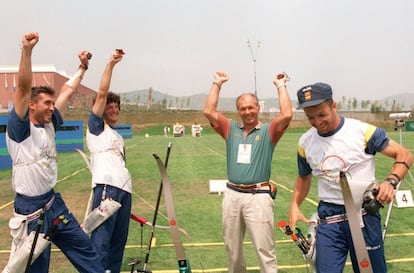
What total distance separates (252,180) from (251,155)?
0.88 feet

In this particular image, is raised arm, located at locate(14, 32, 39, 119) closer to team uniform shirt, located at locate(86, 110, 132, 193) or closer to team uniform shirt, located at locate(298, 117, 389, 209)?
team uniform shirt, located at locate(86, 110, 132, 193)

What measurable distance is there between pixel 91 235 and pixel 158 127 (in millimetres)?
79771

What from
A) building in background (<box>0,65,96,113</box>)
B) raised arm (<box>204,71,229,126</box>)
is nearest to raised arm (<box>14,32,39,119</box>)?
raised arm (<box>204,71,229,126</box>)

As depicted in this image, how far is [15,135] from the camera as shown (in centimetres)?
365

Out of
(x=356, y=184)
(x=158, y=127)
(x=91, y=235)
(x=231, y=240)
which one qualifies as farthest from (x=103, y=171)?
(x=158, y=127)

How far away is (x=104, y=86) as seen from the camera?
4.51 metres

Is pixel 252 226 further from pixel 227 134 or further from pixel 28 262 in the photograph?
pixel 28 262

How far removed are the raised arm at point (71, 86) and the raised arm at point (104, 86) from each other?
299 mm

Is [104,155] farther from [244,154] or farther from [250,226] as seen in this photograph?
[250,226]

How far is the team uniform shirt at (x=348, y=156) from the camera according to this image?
338 centimetres

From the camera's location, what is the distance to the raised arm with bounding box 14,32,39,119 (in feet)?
11.0

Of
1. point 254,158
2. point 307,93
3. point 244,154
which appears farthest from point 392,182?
point 244,154

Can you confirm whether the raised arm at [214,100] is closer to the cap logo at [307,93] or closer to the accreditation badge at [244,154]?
the accreditation badge at [244,154]

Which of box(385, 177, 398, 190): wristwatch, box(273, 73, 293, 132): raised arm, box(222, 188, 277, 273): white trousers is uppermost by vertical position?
box(273, 73, 293, 132): raised arm
